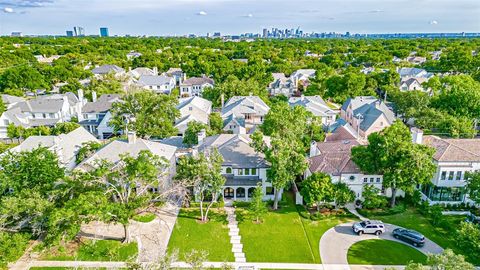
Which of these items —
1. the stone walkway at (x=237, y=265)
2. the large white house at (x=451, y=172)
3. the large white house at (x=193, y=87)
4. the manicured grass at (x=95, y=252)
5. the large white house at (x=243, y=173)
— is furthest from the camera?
the large white house at (x=193, y=87)

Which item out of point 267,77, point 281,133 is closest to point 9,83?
point 267,77

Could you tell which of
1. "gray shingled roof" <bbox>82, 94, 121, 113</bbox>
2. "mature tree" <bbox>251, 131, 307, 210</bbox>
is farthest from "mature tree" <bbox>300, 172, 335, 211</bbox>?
"gray shingled roof" <bbox>82, 94, 121, 113</bbox>

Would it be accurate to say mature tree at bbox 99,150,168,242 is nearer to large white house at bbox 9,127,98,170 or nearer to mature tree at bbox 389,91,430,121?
large white house at bbox 9,127,98,170

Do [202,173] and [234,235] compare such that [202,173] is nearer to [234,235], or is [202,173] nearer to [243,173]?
[234,235]

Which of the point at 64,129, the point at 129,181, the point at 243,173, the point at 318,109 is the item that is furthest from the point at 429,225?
the point at 64,129

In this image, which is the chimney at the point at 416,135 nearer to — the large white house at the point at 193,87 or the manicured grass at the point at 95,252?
the manicured grass at the point at 95,252

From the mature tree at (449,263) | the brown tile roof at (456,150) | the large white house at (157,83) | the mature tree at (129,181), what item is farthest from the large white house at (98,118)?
the mature tree at (449,263)

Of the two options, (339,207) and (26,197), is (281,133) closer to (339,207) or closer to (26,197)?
(339,207)
